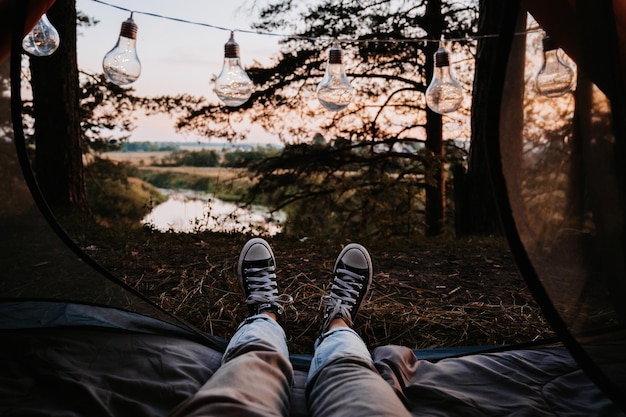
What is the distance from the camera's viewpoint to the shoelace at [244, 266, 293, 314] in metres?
1.74

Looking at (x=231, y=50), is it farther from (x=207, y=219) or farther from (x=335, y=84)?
(x=207, y=219)

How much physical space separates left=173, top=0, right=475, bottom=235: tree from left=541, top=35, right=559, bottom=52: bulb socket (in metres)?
4.65

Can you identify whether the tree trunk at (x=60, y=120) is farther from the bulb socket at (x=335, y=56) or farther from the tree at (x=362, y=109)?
the bulb socket at (x=335, y=56)

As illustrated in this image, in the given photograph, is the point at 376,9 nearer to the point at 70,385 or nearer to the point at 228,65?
the point at 228,65

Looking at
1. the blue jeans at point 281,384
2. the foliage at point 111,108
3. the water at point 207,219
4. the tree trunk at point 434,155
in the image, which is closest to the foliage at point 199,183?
the water at point 207,219

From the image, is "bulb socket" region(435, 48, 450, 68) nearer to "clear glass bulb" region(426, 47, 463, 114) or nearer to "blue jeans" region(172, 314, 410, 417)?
"clear glass bulb" region(426, 47, 463, 114)

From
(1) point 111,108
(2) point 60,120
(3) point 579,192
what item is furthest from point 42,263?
(1) point 111,108

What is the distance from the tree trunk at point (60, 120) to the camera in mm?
3408

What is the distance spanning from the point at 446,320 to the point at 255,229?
2.97 m

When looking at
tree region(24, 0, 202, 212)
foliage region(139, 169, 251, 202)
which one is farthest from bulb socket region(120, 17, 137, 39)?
foliage region(139, 169, 251, 202)

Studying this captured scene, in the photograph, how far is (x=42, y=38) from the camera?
178 cm

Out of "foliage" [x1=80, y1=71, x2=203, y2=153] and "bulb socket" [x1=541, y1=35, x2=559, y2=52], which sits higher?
"foliage" [x1=80, y1=71, x2=203, y2=153]

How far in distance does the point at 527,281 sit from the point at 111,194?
21.1ft

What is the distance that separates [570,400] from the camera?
1132mm
